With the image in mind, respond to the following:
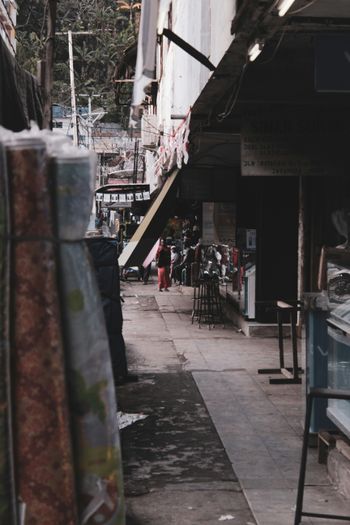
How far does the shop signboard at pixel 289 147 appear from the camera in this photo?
10289mm

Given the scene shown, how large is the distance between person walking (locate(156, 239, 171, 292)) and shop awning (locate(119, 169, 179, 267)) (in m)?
7.51

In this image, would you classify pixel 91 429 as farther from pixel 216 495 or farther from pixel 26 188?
pixel 216 495

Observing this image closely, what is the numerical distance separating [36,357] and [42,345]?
3 cm

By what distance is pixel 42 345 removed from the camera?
1926 mm

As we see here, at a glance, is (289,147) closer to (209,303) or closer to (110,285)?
(110,285)

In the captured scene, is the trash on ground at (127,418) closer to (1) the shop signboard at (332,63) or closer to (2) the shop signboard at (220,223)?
(1) the shop signboard at (332,63)

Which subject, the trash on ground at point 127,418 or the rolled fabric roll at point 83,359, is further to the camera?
the trash on ground at point 127,418

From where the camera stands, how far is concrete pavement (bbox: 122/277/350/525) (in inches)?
219

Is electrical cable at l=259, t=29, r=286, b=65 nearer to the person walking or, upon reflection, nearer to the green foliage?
the person walking

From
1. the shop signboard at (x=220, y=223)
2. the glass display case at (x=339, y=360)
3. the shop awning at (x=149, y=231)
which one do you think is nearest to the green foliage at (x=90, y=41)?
the shop signboard at (x=220, y=223)

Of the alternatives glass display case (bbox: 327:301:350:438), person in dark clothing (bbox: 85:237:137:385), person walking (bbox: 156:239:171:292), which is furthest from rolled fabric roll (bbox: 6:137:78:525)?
person walking (bbox: 156:239:171:292)

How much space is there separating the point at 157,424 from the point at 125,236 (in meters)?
29.3

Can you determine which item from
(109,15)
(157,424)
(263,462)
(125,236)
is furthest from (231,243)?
(109,15)

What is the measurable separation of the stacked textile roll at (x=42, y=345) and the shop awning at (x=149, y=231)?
10.4 meters
